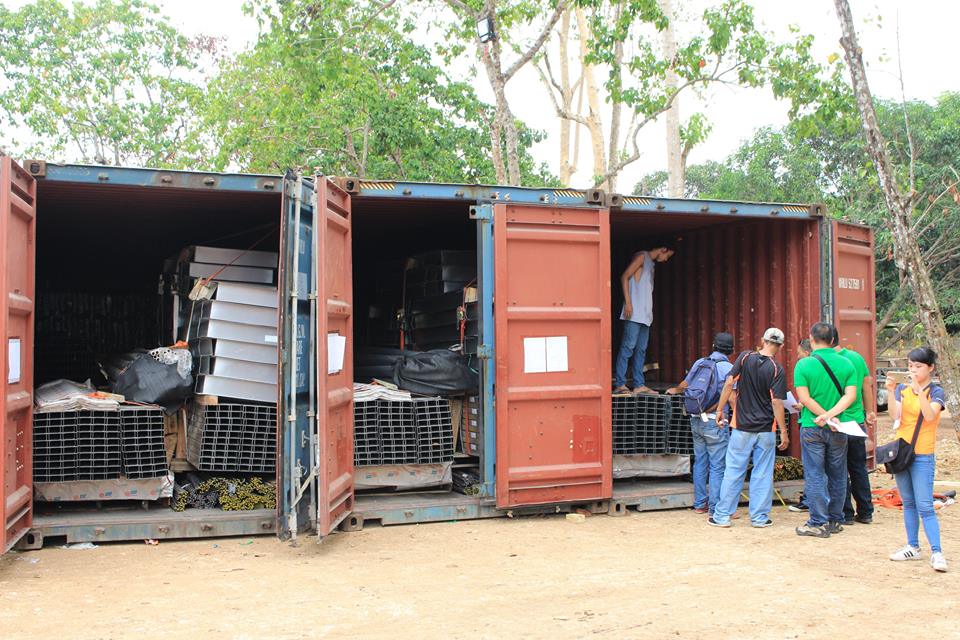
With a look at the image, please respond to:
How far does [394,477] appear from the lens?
330 inches

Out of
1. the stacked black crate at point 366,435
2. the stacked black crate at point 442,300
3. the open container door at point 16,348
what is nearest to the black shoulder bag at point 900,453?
the stacked black crate at point 442,300

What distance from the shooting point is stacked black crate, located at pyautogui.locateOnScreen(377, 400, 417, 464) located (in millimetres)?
8266

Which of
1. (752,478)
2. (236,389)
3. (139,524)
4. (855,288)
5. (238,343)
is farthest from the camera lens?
(855,288)

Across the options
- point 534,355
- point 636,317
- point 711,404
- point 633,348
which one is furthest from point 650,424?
point 534,355

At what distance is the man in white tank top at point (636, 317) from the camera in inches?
394

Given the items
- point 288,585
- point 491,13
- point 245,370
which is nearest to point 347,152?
point 491,13

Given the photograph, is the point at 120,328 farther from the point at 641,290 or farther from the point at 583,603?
the point at 583,603

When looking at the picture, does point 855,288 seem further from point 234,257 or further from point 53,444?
point 53,444

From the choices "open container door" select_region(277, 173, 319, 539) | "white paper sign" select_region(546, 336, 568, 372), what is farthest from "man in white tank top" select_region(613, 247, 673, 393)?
"open container door" select_region(277, 173, 319, 539)

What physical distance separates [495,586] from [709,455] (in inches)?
127

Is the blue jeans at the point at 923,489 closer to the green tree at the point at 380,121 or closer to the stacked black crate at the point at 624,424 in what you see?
the stacked black crate at the point at 624,424

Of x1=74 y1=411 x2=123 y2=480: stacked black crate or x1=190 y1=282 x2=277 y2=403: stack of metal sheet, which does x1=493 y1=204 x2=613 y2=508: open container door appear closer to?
x1=190 y1=282 x2=277 y2=403: stack of metal sheet

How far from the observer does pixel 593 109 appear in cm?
2294

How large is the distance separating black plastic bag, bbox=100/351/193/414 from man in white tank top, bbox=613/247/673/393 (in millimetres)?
4582
